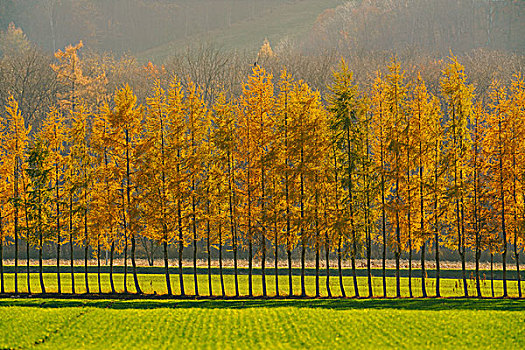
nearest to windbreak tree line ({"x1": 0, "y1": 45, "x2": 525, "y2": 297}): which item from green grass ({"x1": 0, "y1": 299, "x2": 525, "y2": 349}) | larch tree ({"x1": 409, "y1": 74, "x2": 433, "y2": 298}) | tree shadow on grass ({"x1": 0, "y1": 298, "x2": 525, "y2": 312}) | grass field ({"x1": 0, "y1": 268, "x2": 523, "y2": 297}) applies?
larch tree ({"x1": 409, "y1": 74, "x2": 433, "y2": 298})

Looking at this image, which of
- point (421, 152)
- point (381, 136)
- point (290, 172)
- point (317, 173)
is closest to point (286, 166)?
point (290, 172)

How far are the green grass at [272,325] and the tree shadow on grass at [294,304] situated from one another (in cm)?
7

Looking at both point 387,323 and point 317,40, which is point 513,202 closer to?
point 387,323

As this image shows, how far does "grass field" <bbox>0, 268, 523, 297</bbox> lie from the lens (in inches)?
2028

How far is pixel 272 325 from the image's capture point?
34.1 metres

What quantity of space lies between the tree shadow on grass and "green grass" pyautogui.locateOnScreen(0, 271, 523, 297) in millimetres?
5797

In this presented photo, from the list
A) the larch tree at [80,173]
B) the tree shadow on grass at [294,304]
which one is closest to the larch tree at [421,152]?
the tree shadow on grass at [294,304]

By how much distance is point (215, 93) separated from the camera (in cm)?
9100

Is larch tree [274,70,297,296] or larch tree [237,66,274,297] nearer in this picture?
larch tree [274,70,297,296]

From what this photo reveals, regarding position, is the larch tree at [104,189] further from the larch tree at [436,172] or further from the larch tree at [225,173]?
the larch tree at [436,172]

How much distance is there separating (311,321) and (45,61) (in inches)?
3222

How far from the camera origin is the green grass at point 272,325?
30.8m

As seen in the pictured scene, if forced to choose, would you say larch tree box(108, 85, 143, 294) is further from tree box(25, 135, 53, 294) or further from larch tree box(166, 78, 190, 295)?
tree box(25, 135, 53, 294)

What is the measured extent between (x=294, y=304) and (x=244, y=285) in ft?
48.5
